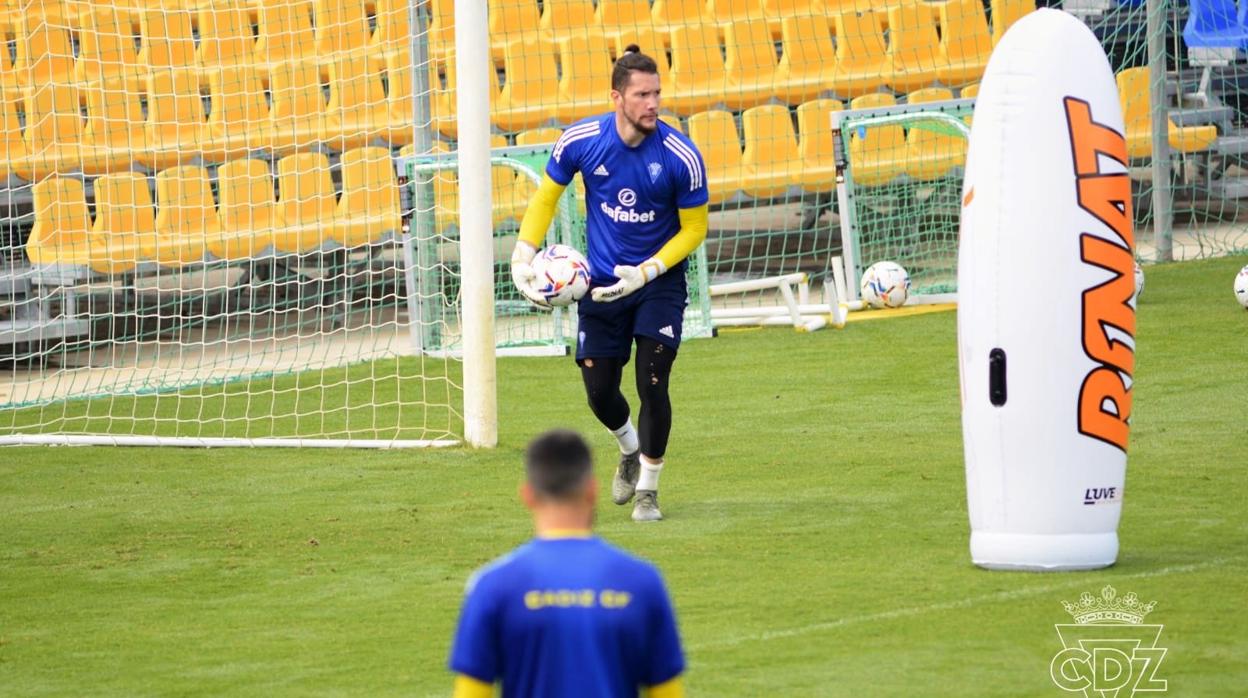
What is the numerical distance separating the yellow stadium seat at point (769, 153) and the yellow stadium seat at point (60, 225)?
5.95 meters

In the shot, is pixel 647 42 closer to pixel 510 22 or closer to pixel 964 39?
pixel 510 22

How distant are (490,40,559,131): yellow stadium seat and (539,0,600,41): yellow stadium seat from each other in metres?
0.75

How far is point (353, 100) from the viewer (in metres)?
15.1

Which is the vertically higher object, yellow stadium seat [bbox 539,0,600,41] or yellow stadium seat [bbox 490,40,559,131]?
A: yellow stadium seat [bbox 539,0,600,41]

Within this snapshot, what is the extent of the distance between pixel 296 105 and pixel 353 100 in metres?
0.58

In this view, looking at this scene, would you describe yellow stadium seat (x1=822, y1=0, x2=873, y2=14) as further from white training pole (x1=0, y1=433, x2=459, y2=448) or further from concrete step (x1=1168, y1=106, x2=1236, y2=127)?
white training pole (x1=0, y1=433, x2=459, y2=448)

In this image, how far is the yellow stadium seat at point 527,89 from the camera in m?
16.4

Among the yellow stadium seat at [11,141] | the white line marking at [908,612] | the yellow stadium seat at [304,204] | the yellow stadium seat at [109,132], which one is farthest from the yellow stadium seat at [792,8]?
the white line marking at [908,612]

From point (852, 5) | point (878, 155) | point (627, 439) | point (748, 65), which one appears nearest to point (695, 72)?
point (748, 65)

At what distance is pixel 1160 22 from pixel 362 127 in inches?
297

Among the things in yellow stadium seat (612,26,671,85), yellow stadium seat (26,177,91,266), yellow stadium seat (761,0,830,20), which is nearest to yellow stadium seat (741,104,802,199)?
yellow stadium seat (612,26,671,85)

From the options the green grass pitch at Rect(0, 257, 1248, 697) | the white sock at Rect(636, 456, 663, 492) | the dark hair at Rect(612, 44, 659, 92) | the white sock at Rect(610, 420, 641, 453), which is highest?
the dark hair at Rect(612, 44, 659, 92)

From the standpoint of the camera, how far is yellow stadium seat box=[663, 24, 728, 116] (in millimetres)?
16875

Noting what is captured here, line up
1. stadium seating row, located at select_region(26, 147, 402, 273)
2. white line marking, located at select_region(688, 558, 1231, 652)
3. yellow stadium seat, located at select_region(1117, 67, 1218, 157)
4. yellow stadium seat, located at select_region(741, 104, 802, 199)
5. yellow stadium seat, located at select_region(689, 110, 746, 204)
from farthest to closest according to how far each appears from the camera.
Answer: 1. yellow stadium seat, located at select_region(1117, 67, 1218, 157)
2. yellow stadium seat, located at select_region(741, 104, 802, 199)
3. yellow stadium seat, located at select_region(689, 110, 746, 204)
4. stadium seating row, located at select_region(26, 147, 402, 273)
5. white line marking, located at select_region(688, 558, 1231, 652)
